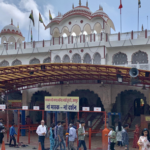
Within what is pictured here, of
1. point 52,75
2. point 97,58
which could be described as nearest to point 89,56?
point 97,58

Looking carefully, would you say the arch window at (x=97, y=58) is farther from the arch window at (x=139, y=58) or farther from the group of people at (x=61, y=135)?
the group of people at (x=61, y=135)

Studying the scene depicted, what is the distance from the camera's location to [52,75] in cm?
1630

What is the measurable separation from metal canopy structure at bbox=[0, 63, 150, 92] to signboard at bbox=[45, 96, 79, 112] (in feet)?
9.19

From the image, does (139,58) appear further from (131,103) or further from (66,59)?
(66,59)

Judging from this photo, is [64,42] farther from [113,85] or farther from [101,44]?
[113,85]

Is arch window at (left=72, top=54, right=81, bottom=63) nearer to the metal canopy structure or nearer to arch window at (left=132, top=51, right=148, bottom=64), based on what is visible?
the metal canopy structure

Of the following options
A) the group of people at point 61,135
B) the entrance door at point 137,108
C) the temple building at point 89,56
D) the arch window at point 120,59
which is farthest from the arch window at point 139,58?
the group of people at point 61,135

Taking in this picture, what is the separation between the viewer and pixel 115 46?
747 inches

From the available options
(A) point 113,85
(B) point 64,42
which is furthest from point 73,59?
(A) point 113,85

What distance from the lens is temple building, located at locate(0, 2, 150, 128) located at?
685 inches

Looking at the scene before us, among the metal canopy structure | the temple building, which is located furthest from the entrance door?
the metal canopy structure

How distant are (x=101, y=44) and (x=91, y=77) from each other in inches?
142

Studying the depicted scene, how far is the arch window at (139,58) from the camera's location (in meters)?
18.5

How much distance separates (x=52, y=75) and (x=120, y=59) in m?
6.53
